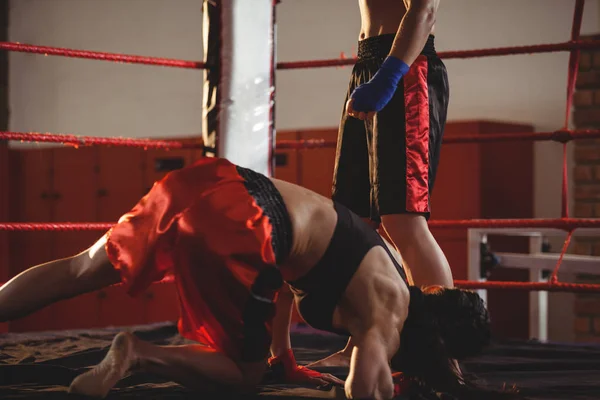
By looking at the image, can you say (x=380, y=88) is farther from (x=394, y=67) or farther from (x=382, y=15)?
(x=382, y=15)

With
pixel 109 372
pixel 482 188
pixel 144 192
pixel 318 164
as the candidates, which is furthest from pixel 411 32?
pixel 144 192

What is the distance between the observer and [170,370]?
112 centimetres

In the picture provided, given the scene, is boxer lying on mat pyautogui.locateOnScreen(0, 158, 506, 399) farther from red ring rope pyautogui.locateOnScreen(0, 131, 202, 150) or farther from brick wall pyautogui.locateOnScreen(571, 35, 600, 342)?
brick wall pyautogui.locateOnScreen(571, 35, 600, 342)

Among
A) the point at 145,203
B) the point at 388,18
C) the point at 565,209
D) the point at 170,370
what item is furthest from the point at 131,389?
the point at 565,209

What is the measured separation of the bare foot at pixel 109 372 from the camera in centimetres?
108

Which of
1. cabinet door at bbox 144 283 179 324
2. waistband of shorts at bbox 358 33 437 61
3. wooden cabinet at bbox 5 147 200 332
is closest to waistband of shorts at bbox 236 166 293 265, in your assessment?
waistband of shorts at bbox 358 33 437 61

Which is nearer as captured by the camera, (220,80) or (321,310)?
(321,310)

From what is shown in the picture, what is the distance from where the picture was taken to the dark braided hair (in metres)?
1.20

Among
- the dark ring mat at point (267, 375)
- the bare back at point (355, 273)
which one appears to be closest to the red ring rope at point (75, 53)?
the dark ring mat at point (267, 375)

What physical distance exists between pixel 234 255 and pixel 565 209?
107 centimetres

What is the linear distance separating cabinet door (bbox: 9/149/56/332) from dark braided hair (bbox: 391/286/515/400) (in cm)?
353

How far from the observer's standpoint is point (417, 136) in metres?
1.42

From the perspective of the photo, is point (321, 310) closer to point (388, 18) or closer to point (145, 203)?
point (145, 203)

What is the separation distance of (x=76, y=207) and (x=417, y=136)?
3247mm
